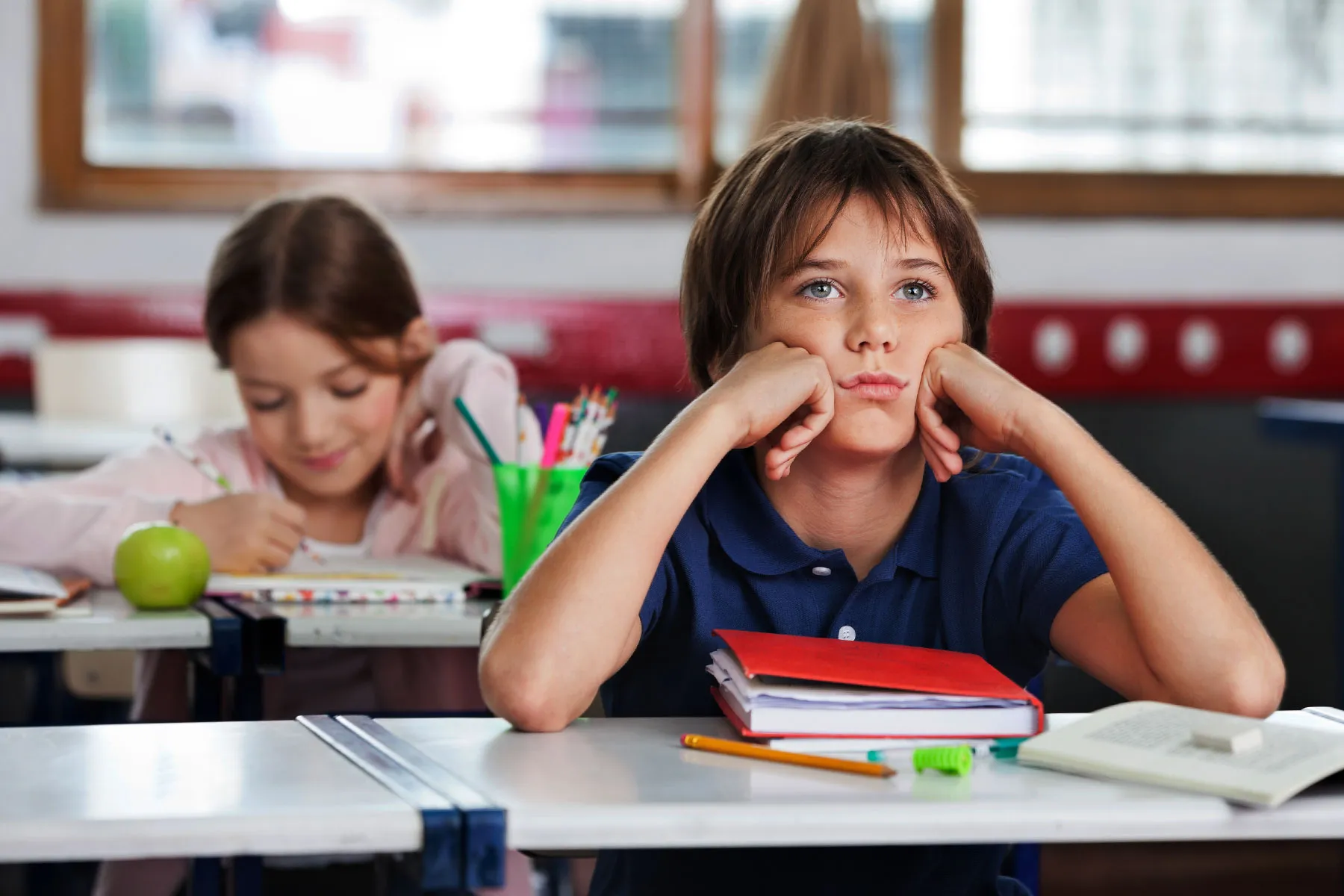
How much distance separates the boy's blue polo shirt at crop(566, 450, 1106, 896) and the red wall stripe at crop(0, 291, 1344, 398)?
223 cm

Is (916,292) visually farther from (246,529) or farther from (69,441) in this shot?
(69,441)

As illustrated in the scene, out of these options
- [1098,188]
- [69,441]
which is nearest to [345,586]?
[69,441]

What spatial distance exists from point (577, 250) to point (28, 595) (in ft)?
7.59

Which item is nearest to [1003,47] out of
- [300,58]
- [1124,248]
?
[1124,248]

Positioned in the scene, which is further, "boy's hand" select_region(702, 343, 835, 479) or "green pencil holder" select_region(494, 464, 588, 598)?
"green pencil holder" select_region(494, 464, 588, 598)

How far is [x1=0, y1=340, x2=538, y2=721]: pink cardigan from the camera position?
68.4 inches

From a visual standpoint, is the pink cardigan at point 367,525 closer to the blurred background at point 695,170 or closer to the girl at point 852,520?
the girl at point 852,520

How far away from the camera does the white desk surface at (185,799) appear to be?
78 centimetres

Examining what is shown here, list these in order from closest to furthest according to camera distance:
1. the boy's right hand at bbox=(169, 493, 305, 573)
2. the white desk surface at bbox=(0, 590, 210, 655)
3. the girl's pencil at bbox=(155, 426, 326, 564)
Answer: the white desk surface at bbox=(0, 590, 210, 655) → the boy's right hand at bbox=(169, 493, 305, 573) → the girl's pencil at bbox=(155, 426, 326, 564)

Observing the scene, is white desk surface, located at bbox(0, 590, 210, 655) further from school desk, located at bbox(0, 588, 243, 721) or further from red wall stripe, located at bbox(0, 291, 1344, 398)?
red wall stripe, located at bbox(0, 291, 1344, 398)

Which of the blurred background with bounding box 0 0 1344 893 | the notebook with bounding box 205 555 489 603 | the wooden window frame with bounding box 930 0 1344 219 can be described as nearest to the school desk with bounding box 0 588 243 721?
the notebook with bounding box 205 555 489 603

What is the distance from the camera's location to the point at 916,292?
50.8 inches

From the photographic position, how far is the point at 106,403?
3.10m

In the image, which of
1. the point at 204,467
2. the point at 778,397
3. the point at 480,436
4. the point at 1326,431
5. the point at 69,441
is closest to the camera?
the point at 778,397
